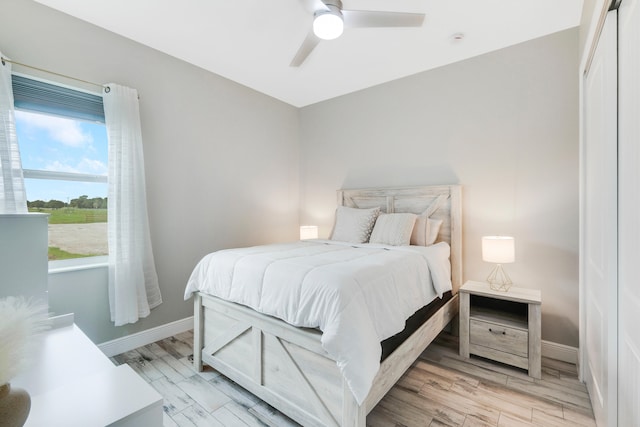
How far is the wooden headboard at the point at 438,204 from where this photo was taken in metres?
2.88

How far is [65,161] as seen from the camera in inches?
93.0

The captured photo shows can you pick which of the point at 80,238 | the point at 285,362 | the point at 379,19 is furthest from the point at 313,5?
the point at 80,238

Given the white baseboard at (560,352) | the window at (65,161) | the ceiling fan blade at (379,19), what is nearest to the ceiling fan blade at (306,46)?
the ceiling fan blade at (379,19)

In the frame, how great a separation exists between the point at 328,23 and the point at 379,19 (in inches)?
14.1

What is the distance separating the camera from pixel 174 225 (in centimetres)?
293

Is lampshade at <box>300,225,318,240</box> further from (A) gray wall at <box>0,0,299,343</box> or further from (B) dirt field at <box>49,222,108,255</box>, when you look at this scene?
(B) dirt field at <box>49,222,108,255</box>

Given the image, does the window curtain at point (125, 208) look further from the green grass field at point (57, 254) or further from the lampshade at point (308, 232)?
the lampshade at point (308, 232)

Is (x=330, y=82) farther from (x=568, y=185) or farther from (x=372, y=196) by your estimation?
(x=568, y=185)

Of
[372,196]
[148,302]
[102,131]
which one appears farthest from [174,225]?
[372,196]

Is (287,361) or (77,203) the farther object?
(77,203)

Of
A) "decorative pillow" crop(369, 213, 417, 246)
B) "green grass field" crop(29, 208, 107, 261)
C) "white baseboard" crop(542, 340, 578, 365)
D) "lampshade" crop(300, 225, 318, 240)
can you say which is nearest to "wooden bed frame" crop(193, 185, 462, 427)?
"decorative pillow" crop(369, 213, 417, 246)

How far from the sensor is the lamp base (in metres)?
2.57

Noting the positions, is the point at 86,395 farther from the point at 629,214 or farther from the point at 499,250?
the point at 499,250

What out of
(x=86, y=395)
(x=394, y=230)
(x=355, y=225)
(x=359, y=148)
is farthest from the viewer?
(x=359, y=148)
